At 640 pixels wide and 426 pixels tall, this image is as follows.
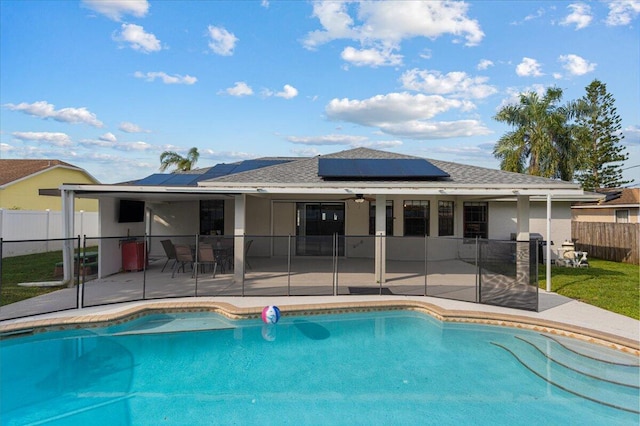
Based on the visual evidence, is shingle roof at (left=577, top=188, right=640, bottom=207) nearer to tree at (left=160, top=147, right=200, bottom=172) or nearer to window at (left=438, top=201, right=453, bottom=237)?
window at (left=438, top=201, right=453, bottom=237)

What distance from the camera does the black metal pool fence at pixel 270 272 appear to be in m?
8.70

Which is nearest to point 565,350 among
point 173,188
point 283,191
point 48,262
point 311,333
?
point 311,333

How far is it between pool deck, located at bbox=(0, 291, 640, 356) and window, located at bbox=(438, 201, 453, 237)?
22.4ft

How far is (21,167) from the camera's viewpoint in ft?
79.4

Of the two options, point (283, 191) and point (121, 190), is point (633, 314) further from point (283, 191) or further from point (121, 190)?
point (121, 190)

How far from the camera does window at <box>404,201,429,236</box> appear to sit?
1598 centimetres

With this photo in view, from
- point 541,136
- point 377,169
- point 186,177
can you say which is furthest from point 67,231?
point 541,136

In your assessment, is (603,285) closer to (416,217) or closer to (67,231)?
(416,217)

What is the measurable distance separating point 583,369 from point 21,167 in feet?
101

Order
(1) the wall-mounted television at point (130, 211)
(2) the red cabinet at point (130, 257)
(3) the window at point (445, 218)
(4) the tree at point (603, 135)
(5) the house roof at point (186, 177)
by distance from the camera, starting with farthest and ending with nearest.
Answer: (4) the tree at point (603, 135)
(3) the window at point (445, 218)
(1) the wall-mounted television at point (130, 211)
(2) the red cabinet at point (130, 257)
(5) the house roof at point (186, 177)

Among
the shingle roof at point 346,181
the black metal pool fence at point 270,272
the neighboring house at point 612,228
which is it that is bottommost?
the black metal pool fence at point 270,272

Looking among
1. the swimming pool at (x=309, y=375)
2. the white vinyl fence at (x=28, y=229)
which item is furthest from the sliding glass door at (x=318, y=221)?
the white vinyl fence at (x=28, y=229)

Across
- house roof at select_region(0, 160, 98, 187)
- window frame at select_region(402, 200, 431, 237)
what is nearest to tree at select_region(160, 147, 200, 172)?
house roof at select_region(0, 160, 98, 187)

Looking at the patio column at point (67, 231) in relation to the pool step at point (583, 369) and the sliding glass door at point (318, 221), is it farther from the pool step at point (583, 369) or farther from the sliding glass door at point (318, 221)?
the pool step at point (583, 369)
